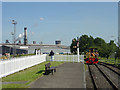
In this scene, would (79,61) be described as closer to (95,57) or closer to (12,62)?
(95,57)

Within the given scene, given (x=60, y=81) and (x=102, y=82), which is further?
A: (x=102, y=82)

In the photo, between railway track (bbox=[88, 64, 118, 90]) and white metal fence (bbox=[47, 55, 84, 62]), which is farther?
white metal fence (bbox=[47, 55, 84, 62])

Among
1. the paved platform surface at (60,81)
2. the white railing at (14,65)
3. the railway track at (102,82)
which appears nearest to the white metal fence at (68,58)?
the white railing at (14,65)

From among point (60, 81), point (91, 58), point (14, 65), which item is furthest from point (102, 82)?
point (91, 58)

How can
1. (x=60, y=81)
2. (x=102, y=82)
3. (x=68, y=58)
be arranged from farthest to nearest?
(x=68, y=58), (x=102, y=82), (x=60, y=81)

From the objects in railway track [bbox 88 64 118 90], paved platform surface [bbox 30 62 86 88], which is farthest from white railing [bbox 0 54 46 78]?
railway track [bbox 88 64 118 90]

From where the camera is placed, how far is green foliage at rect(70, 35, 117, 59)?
4334 centimetres

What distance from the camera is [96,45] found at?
85.8 metres

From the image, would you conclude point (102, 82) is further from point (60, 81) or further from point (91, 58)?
point (91, 58)

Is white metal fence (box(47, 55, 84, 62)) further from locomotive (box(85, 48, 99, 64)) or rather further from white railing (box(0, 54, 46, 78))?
white railing (box(0, 54, 46, 78))

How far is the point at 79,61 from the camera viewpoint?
86.4 ft

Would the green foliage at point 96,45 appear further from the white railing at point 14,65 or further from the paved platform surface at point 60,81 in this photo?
the paved platform surface at point 60,81

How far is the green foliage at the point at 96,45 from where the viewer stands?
43.3m

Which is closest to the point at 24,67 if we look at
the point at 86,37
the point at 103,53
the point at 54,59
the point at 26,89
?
the point at 26,89
